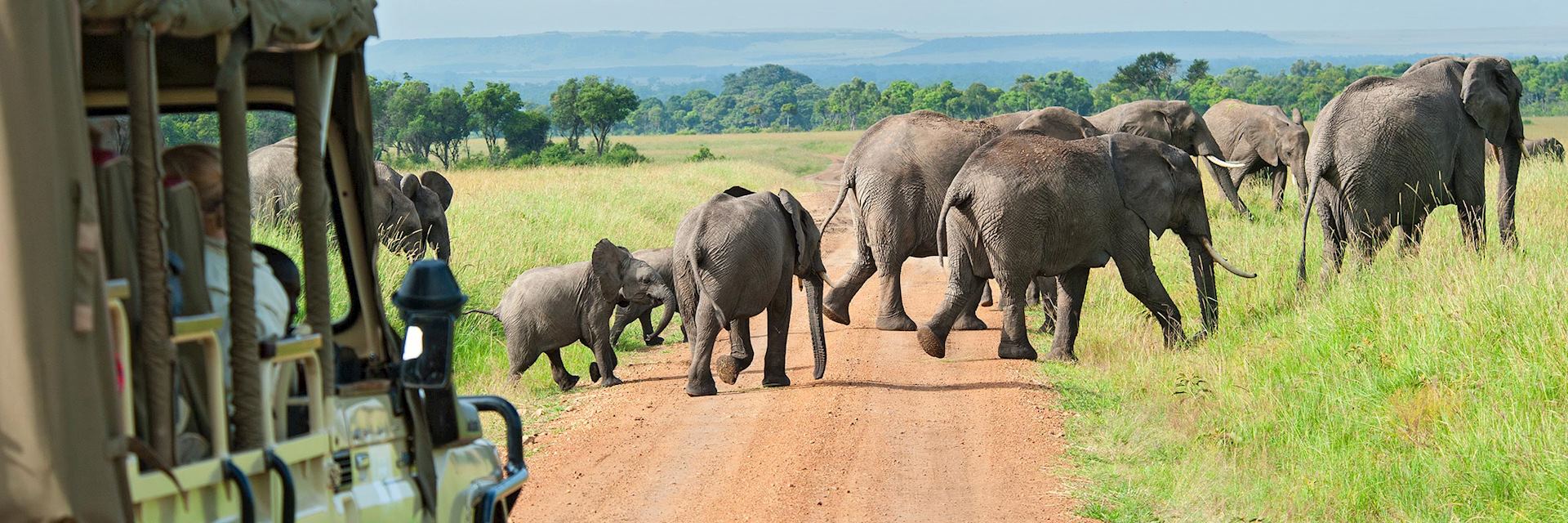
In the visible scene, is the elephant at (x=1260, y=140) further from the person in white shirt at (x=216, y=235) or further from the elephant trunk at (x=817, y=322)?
the person in white shirt at (x=216, y=235)

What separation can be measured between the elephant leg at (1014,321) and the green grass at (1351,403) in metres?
0.49

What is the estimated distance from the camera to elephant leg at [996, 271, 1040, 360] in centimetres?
1105

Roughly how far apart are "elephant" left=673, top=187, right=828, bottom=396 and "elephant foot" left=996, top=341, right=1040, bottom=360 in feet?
5.22

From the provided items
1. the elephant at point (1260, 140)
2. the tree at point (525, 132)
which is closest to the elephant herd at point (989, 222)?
the elephant at point (1260, 140)

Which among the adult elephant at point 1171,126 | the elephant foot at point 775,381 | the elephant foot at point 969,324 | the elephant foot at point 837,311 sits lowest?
the elephant foot at point 969,324

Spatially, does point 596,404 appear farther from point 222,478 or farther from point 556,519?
point 222,478

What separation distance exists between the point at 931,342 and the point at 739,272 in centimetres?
204

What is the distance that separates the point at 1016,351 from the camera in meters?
11.1

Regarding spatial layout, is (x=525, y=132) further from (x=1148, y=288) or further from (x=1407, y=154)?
(x=1148, y=288)

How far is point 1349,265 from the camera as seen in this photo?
39.7 feet

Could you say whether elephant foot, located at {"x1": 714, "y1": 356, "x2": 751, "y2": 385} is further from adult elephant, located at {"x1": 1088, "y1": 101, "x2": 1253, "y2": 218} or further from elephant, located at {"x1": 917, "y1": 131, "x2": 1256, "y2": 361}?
adult elephant, located at {"x1": 1088, "y1": 101, "x2": 1253, "y2": 218}

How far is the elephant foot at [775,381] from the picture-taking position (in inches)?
394

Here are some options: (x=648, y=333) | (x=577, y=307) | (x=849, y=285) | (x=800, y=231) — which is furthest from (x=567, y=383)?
(x=849, y=285)

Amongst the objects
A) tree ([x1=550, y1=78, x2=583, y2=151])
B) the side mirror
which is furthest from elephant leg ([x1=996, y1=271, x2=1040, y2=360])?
tree ([x1=550, y1=78, x2=583, y2=151])
